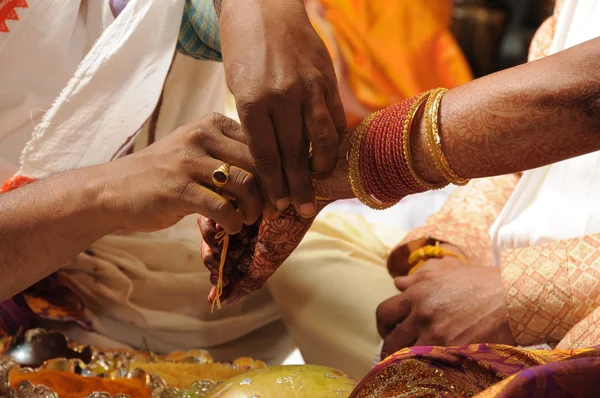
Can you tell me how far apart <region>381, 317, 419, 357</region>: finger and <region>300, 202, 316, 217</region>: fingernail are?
0.31m

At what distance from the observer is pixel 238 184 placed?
3.49 feet

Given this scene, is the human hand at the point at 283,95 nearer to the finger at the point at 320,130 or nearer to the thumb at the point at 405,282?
the finger at the point at 320,130

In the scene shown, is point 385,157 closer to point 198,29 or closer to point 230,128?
point 230,128

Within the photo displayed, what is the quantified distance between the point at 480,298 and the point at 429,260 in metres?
0.23

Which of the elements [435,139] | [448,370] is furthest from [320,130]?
[448,370]

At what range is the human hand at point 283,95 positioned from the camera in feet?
3.39

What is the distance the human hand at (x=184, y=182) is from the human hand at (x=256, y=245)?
119mm

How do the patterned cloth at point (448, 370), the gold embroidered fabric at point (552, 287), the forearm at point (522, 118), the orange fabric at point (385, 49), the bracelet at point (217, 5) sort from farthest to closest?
the orange fabric at point (385, 49) < the bracelet at point (217, 5) < the gold embroidered fabric at point (552, 287) < the forearm at point (522, 118) < the patterned cloth at point (448, 370)

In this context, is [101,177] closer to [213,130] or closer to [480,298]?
[213,130]

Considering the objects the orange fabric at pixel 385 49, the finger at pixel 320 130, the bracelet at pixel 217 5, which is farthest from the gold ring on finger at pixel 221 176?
the orange fabric at pixel 385 49

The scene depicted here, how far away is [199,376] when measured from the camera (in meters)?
1.42

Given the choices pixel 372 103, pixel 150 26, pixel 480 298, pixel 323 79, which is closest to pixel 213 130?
pixel 323 79

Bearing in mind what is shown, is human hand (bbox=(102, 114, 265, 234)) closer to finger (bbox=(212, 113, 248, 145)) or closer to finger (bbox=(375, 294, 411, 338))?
finger (bbox=(212, 113, 248, 145))

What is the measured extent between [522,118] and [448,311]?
407mm
